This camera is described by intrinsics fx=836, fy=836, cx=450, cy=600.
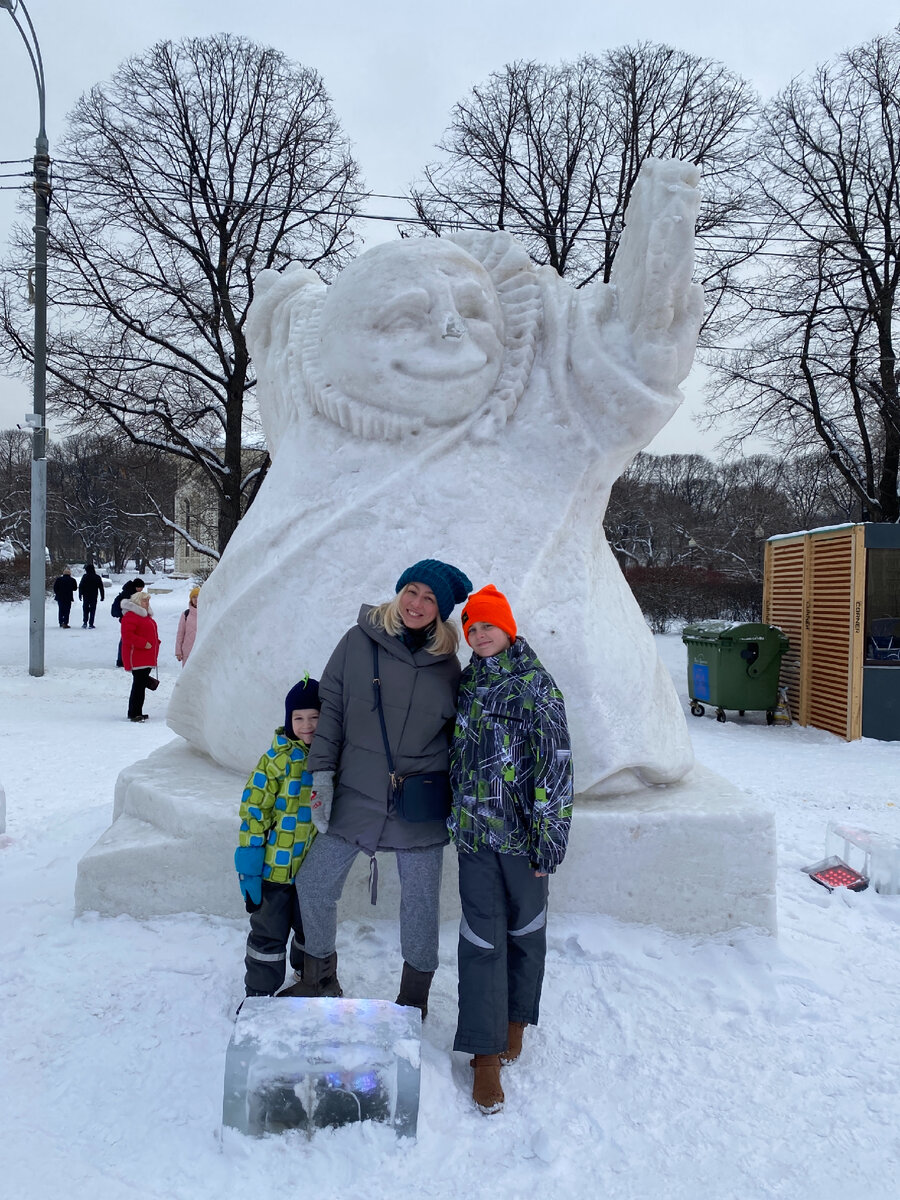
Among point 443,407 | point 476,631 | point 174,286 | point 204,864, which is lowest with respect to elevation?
point 204,864

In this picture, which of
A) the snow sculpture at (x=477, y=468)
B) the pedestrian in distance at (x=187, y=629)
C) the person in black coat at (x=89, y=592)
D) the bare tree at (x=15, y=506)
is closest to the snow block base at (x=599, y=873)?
the snow sculpture at (x=477, y=468)

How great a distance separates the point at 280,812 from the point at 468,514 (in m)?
1.38

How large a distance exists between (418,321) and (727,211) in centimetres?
1241

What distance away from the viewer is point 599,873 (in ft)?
9.78

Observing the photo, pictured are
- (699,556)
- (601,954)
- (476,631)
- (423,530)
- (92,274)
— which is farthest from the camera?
(699,556)

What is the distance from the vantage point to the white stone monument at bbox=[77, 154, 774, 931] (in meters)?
3.01

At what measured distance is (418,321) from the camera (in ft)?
11.0

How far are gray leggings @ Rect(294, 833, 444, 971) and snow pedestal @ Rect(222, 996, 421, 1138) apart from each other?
432 mm

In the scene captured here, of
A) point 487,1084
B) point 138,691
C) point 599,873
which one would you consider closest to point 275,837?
point 487,1084

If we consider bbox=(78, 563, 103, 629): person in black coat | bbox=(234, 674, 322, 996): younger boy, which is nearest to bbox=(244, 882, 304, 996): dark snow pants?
bbox=(234, 674, 322, 996): younger boy

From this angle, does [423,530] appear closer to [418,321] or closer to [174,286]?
[418,321]

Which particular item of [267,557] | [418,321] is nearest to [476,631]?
[267,557]

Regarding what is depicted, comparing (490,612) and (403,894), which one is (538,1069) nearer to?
(403,894)

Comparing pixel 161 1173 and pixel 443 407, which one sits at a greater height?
pixel 443 407
